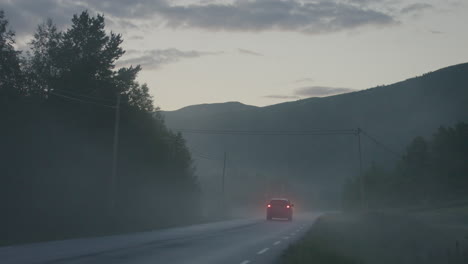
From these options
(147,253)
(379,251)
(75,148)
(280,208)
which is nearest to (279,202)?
(280,208)

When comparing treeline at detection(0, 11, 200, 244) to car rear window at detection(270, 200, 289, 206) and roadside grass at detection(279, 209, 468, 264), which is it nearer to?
car rear window at detection(270, 200, 289, 206)

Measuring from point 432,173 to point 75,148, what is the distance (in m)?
70.8

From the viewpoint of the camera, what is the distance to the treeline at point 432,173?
91375 millimetres

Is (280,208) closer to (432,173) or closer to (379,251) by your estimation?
(379,251)

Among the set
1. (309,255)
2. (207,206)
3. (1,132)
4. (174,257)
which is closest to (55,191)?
(1,132)

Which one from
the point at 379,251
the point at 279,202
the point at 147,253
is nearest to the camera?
the point at 147,253

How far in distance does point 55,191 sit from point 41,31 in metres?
24.7

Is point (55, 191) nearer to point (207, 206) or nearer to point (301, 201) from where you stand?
point (207, 206)

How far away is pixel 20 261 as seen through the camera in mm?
14328

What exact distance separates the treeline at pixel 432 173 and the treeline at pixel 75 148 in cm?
5194

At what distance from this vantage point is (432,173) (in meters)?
93.2

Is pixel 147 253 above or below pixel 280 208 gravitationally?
below

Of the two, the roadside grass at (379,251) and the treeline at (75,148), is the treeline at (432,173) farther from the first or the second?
the roadside grass at (379,251)

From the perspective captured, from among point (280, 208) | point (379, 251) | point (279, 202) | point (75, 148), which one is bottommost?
A: point (379, 251)
